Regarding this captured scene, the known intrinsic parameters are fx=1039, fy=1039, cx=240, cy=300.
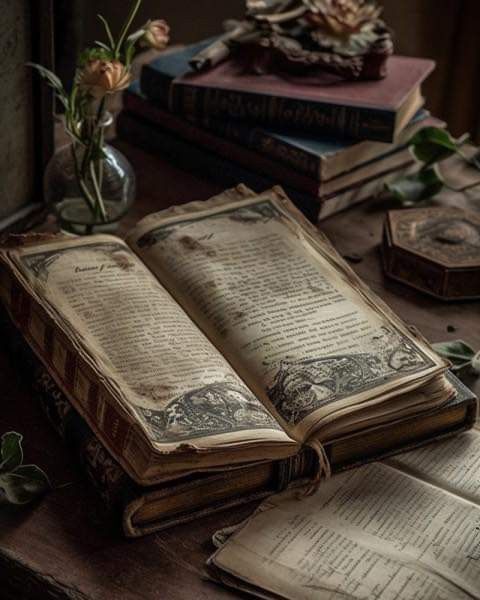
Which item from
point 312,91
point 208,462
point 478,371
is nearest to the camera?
point 208,462

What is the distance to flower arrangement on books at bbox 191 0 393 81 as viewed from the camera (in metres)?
1.40

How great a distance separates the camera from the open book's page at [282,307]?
3.06 feet

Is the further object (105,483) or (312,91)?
(312,91)

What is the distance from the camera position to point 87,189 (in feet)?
4.06

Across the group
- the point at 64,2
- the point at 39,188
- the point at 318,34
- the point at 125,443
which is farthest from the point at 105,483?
the point at 64,2

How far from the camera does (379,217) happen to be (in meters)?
1.40

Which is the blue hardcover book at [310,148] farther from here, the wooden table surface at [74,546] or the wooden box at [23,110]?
the wooden table surface at [74,546]

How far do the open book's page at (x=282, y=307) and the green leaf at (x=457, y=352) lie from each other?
3.1 inches

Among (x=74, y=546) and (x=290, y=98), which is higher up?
(x=290, y=98)

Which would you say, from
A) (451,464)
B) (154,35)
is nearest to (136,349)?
(451,464)

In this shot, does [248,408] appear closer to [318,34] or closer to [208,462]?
[208,462]

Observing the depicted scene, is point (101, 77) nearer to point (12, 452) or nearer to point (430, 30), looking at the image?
point (12, 452)

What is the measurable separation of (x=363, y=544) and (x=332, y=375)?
0.16m

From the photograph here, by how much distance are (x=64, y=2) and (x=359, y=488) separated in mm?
1167
